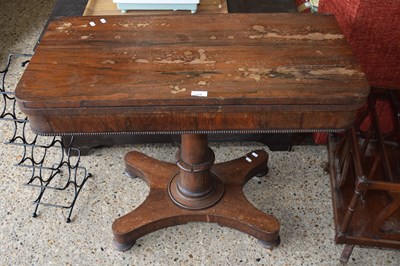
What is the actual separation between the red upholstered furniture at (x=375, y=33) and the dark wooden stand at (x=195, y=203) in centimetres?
59

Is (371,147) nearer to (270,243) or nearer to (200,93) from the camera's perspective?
(270,243)

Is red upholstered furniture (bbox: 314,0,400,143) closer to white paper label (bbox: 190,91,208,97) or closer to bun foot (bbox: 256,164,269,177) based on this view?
bun foot (bbox: 256,164,269,177)

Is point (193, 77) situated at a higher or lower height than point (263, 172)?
higher

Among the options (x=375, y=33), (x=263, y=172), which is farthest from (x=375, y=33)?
(x=263, y=172)

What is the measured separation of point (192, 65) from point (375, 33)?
27.7 inches

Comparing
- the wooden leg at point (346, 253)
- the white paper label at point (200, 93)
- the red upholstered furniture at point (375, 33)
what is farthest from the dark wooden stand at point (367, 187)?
the white paper label at point (200, 93)

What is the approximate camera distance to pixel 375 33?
1413mm

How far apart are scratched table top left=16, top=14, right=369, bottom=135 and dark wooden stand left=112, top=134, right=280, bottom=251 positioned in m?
0.33

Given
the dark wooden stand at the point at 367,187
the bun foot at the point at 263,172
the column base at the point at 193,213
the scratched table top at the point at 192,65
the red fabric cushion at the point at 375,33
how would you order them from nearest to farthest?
1. the scratched table top at the point at 192,65
2. the dark wooden stand at the point at 367,187
3. the red fabric cushion at the point at 375,33
4. the column base at the point at 193,213
5. the bun foot at the point at 263,172

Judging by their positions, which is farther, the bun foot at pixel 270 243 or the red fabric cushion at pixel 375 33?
the bun foot at pixel 270 243

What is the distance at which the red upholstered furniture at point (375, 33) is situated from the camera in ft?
4.42

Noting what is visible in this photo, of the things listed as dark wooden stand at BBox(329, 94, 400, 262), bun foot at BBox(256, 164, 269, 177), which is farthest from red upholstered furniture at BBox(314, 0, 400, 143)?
bun foot at BBox(256, 164, 269, 177)

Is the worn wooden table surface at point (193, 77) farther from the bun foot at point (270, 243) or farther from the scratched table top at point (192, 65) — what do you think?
the bun foot at point (270, 243)

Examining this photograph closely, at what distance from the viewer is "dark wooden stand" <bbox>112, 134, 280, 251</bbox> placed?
1.43 metres
